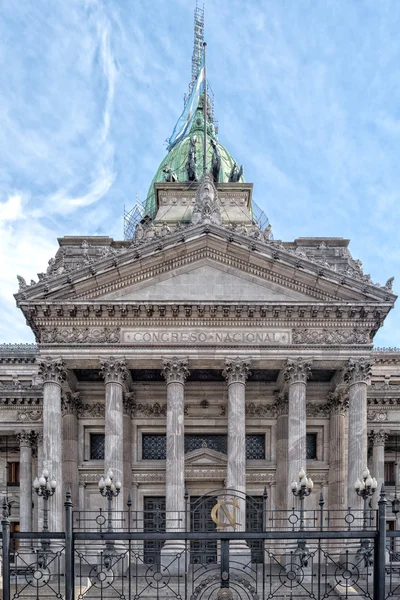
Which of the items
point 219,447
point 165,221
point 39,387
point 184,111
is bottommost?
point 219,447

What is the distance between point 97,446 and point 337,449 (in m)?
12.0

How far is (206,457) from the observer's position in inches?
1433

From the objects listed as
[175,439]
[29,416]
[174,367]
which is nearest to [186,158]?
[29,416]

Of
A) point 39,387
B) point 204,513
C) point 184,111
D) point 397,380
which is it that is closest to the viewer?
point 204,513

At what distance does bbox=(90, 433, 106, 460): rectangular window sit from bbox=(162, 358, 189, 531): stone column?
5.20 metres

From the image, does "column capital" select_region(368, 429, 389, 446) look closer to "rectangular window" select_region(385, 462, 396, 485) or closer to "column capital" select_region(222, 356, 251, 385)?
"rectangular window" select_region(385, 462, 396, 485)

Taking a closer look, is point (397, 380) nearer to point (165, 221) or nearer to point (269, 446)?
point (269, 446)

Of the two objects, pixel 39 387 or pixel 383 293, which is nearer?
pixel 383 293

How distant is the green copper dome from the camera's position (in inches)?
2346

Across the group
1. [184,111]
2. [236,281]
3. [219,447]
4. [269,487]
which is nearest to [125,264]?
[236,281]

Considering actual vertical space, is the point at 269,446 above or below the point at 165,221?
below

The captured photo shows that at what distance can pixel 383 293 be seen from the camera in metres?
33.3

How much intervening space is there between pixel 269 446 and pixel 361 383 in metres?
6.46

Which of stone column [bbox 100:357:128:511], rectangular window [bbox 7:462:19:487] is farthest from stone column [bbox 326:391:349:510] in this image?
rectangular window [bbox 7:462:19:487]
